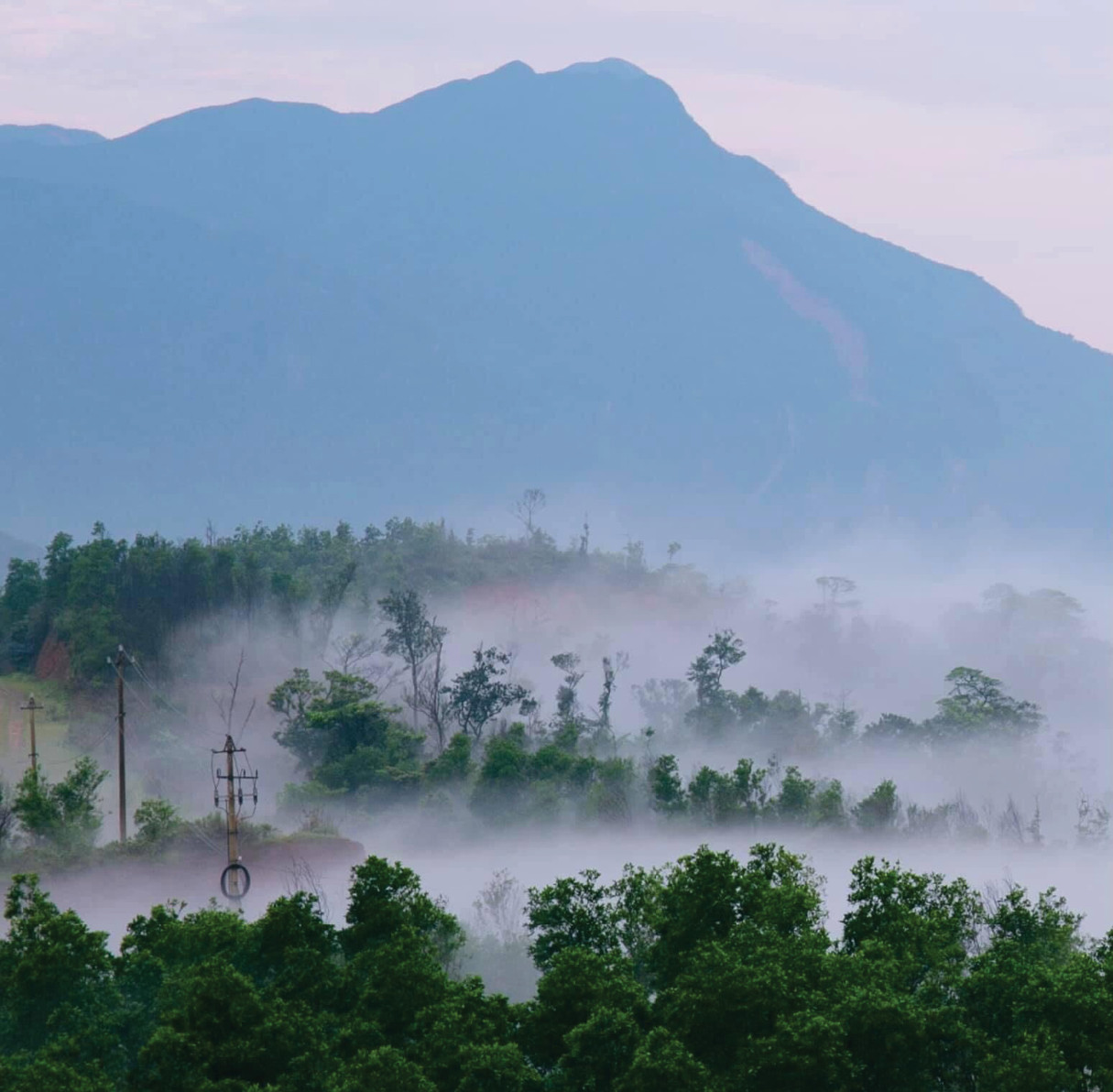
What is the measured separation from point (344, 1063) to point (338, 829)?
28775 mm

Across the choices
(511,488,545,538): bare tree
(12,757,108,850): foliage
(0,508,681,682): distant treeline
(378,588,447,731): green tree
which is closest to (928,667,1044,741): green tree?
(378,588,447,731): green tree

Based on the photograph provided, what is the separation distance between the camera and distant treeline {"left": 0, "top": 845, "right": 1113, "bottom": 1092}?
16.3 m

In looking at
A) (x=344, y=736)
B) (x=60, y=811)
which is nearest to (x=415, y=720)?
(x=344, y=736)

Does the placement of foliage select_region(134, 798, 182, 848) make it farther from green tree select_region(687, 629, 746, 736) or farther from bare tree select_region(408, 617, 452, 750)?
green tree select_region(687, 629, 746, 736)

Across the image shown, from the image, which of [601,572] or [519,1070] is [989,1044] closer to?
[519,1070]

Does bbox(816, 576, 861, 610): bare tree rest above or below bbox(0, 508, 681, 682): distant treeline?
below

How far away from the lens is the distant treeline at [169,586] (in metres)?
58.3

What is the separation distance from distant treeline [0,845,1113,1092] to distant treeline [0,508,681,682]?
37.9 metres

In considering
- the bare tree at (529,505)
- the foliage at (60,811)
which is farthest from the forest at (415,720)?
the bare tree at (529,505)

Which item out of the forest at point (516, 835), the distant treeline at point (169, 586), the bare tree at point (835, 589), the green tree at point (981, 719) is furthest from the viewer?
the bare tree at point (835, 589)

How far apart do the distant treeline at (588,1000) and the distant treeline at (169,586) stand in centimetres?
3790

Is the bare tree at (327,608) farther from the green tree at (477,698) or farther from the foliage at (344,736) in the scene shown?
the foliage at (344,736)

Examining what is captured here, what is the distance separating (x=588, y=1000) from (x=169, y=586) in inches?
1826

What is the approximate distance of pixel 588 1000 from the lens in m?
18.0
